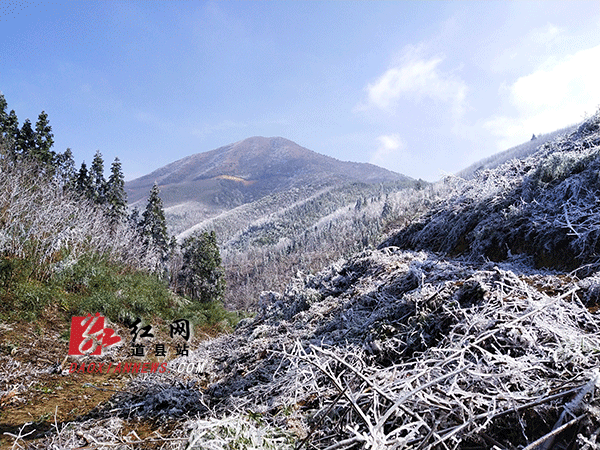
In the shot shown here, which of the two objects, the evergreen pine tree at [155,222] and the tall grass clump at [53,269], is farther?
the evergreen pine tree at [155,222]

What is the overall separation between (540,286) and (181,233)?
164931mm

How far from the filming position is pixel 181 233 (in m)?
155

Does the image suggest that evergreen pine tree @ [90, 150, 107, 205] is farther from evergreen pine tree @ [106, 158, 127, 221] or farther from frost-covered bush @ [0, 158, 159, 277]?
→ frost-covered bush @ [0, 158, 159, 277]

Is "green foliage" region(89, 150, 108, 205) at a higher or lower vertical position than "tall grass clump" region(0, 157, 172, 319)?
higher

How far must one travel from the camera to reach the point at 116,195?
25422 millimetres

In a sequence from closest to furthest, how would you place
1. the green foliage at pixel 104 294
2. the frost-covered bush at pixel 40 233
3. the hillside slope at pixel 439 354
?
the hillside slope at pixel 439 354
the frost-covered bush at pixel 40 233
the green foliage at pixel 104 294

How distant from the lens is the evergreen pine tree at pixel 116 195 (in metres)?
24.2

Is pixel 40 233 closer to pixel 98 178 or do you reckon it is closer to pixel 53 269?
pixel 53 269

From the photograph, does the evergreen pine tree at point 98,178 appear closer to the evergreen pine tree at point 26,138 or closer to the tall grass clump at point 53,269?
the evergreen pine tree at point 26,138

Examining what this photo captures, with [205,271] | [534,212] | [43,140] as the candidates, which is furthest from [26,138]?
[534,212]

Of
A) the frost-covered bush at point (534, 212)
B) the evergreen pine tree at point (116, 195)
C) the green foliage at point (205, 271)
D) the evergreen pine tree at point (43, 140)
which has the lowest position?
the green foliage at point (205, 271)

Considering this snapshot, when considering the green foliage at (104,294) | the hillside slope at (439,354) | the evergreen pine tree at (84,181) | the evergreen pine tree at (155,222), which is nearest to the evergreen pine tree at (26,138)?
the evergreen pine tree at (84,181)

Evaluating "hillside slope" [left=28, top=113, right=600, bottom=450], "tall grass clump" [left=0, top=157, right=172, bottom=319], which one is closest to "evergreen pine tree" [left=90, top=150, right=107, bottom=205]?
"tall grass clump" [left=0, top=157, right=172, bottom=319]

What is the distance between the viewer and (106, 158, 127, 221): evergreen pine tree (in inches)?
955
